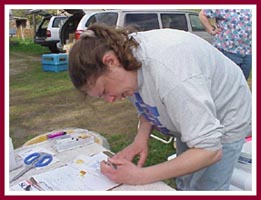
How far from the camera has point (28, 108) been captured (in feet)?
12.0

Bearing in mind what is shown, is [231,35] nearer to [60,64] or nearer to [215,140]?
[215,140]

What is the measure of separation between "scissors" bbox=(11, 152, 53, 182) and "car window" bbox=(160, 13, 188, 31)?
17.2 feet

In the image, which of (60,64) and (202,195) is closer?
(202,195)

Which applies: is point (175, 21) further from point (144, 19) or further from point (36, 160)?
point (36, 160)

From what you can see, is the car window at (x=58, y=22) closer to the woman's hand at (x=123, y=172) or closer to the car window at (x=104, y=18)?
the car window at (x=104, y=18)

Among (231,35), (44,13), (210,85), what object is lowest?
(210,85)

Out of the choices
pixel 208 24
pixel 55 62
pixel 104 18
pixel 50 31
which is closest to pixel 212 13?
pixel 208 24

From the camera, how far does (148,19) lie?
6.00m

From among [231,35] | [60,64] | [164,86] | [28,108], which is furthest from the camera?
[60,64]

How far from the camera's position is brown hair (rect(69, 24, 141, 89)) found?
914 mm

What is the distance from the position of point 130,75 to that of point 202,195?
0.39 metres

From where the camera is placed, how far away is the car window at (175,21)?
6258 mm

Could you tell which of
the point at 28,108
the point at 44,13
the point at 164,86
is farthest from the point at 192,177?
the point at 44,13

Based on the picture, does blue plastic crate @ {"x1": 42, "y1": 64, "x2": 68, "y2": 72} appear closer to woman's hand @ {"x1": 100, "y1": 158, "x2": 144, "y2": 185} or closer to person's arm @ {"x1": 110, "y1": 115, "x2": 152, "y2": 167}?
person's arm @ {"x1": 110, "y1": 115, "x2": 152, "y2": 167}
